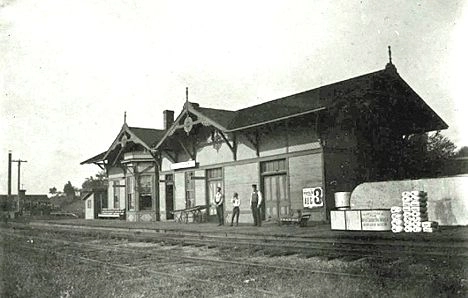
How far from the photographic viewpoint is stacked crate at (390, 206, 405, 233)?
12.1 meters

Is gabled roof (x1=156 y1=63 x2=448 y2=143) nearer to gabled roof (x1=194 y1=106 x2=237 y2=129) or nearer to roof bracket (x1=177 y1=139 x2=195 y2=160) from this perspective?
gabled roof (x1=194 y1=106 x2=237 y2=129)

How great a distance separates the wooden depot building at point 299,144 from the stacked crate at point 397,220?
3.90 metres

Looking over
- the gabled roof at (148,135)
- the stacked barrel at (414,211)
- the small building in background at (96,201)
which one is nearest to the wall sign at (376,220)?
the stacked barrel at (414,211)

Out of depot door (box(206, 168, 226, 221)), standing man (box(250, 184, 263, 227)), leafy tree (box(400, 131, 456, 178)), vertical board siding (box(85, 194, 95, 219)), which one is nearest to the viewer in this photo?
standing man (box(250, 184, 263, 227))

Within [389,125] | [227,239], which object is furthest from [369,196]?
[389,125]

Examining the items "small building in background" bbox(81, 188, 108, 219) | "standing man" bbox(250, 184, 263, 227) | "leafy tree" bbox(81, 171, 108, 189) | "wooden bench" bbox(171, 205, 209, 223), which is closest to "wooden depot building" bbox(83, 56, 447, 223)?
"wooden bench" bbox(171, 205, 209, 223)

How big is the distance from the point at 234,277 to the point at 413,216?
19.5 feet

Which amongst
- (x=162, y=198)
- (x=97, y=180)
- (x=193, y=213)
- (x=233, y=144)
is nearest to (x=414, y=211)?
(x=233, y=144)

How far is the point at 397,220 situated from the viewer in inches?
476

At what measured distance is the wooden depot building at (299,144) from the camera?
53.3 feet

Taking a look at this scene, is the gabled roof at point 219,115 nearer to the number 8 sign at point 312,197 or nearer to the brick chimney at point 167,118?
the number 8 sign at point 312,197

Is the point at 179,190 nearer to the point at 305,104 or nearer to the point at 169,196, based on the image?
the point at 169,196

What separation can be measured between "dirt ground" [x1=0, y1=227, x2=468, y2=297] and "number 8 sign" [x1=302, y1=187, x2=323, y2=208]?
5.62m

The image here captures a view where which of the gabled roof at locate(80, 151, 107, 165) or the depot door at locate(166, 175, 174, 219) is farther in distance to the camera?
the gabled roof at locate(80, 151, 107, 165)
